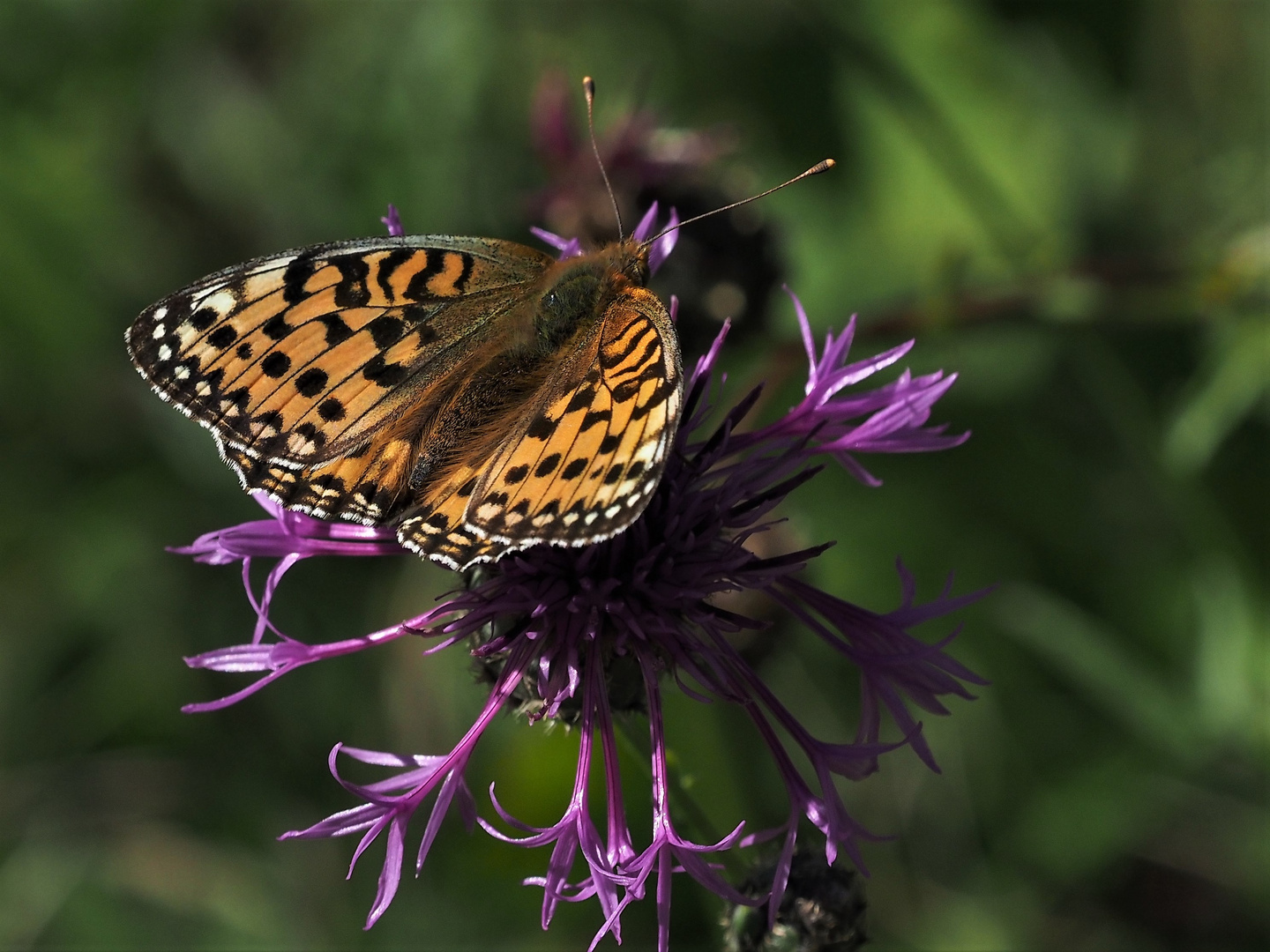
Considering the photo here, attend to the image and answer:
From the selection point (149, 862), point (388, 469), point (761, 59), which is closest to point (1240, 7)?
point (761, 59)

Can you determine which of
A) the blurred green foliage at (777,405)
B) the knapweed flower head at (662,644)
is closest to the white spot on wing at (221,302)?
the knapweed flower head at (662,644)

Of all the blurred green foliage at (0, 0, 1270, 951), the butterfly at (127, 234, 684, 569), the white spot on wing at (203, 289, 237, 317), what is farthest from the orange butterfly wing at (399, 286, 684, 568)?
the blurred green foliage at (0, 0, 1270, 951)

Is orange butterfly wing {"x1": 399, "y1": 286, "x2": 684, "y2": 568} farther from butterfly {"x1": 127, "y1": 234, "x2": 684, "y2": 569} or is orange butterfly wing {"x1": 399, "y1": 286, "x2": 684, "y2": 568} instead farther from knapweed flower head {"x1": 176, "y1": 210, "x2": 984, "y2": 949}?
knapweed flower head {"x1": 176, "y1": 210, "x2": 984, "y2": 949}

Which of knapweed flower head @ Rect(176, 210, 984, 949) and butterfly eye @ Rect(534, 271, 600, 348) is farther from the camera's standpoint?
butterfly eye @ Rect(534, 271, 600, 348)

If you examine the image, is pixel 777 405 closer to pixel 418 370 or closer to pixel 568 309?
pixel 568 309

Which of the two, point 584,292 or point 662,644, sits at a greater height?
point 584,292

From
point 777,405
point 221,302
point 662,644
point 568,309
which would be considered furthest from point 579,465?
point 777,405
